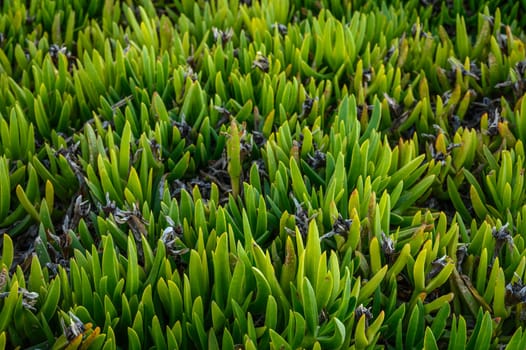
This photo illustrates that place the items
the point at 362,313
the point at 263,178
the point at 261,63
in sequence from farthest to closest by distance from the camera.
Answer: the point at 261,63 → the point at 263,178 → the point at 362,313

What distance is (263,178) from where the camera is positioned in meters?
2.01

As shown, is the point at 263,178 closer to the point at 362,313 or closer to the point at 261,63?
the point at 261,63

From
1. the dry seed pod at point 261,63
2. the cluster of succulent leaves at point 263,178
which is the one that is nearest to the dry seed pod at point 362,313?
the cluster of succulent leaves at point 263,178

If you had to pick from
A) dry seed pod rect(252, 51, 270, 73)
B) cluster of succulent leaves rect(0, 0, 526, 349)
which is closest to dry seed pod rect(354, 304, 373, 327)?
cluster of succulent leaves rect(0, 0, 526, 349)

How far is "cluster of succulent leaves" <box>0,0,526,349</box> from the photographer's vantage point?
1.49 meters

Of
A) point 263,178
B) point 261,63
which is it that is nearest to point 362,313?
point 263,178

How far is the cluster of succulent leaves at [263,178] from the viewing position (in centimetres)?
149

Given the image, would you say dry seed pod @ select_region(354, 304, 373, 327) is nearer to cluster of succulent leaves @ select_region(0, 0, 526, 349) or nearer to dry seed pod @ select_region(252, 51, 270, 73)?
cluster of succulent leaves @ select_region(0, 0, 526, 349)

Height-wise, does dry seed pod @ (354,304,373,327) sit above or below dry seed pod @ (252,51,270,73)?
below

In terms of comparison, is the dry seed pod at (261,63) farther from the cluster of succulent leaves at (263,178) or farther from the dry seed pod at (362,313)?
the dry seed pod at (362,313)

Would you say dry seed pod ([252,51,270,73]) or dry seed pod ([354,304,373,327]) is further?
dry seed pod ([252,51,270,73])

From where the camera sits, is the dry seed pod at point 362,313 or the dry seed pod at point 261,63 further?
the dry seed pod at point 261,63

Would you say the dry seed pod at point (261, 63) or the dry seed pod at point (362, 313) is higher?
the dry seed pod at point (261, 63)

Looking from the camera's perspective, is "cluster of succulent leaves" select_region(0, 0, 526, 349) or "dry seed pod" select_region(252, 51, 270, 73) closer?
"cluster of succulent leaves" select_region(0, 0, 526, 349)
